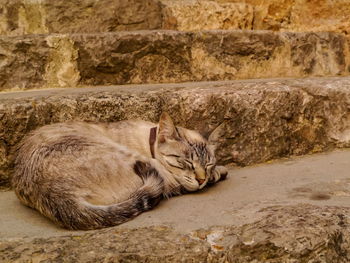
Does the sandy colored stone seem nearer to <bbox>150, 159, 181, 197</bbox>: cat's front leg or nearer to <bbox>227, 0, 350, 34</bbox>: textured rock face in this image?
<bbox>227, 0, 350, 34</bbox>: textured rock face

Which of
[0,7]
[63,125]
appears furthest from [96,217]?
[0,7]

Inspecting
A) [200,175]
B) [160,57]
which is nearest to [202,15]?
[160,57]

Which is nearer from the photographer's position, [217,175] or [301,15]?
[217,175]

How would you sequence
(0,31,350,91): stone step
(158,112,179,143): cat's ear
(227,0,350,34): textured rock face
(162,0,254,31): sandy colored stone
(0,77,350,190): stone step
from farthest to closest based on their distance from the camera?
(227,0,350,34): textured rock face, (162,0,254,31): sandy colored stone, (0,31,350,91): stone step, (0,77,350,190): stone step, (158,112,179,143): cat's ear

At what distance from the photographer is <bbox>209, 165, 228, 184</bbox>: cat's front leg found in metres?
2.78

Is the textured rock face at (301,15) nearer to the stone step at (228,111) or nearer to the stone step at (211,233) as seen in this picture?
the stone step at (228,111)

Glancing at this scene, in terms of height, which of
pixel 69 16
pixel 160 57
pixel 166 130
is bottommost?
pixel 166 130

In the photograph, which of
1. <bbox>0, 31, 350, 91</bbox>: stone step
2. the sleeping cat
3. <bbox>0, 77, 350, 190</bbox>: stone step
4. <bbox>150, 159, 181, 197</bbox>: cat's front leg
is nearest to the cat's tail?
the sleeping cat

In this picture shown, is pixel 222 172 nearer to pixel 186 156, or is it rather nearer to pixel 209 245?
pixel 186 156

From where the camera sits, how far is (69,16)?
4.03 metres

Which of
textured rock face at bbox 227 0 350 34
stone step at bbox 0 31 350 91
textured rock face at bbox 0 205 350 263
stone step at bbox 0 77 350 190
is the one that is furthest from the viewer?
textured rock face at bbox 227 0 350 34

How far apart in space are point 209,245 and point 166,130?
110cm

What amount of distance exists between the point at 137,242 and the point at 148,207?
0.43m

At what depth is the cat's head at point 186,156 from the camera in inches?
105
